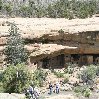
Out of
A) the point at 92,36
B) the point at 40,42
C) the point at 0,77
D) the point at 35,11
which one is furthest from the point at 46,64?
the point at 35,11

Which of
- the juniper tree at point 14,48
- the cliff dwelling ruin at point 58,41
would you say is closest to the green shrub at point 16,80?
the juniper tree at point 14,48

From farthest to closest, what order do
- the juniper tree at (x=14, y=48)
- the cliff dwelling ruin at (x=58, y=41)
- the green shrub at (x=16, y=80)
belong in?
the cliff dwelling ruin at (x=58, y=41)
the juniper tree at (x=14, y=48)
the green shrub at (x=16, y=80)

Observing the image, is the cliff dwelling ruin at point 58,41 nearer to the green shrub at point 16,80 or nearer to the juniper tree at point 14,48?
the juniper tree at point 14,48

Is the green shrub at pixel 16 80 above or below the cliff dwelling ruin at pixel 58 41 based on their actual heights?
below

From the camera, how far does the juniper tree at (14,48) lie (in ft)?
122

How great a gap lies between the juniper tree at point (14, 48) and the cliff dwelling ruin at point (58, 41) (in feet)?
5.87

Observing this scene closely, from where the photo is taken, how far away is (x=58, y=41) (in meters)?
41.5

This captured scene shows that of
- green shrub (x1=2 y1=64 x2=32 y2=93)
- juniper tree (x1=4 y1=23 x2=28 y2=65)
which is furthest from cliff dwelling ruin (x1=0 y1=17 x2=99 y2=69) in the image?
green shrub (x1=2 y1=64 x2=32 y2=93)

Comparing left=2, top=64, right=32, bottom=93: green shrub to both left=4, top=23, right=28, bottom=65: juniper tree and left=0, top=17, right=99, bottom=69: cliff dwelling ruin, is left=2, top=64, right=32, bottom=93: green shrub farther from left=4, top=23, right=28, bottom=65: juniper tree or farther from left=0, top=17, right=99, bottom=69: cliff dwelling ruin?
left=0, top=17, right=99, bottom=69: cliff dwelling ruin

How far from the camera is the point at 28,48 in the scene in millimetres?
39656

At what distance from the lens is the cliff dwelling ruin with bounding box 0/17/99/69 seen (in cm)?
4006

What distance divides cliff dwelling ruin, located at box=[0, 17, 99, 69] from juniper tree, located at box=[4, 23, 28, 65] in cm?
179

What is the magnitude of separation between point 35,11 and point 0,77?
115 feet

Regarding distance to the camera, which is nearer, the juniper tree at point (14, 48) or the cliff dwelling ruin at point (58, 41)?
the juniper tree at point (14, 48)
